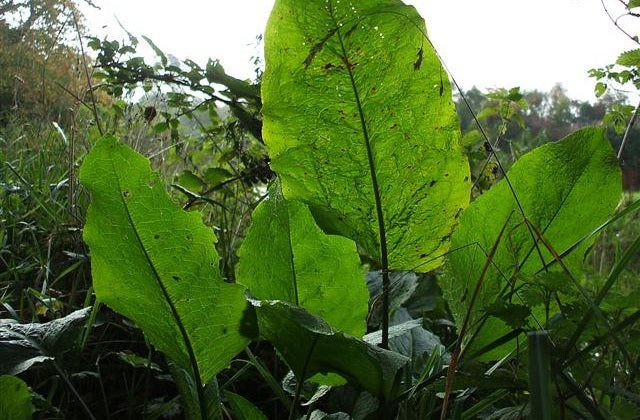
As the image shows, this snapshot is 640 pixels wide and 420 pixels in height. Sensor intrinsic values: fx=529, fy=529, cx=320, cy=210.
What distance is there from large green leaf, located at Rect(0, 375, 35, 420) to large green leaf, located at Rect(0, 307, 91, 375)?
3 cm

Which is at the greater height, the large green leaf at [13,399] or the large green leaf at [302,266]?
the large green leaf at [302,266]

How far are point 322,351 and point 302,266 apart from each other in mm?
137

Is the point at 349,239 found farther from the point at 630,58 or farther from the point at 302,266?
the point at 630,58

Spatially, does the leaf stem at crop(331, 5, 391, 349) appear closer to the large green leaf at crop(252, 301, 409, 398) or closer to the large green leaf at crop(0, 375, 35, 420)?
the large green leaf at crop(252, 301, 409, 398)

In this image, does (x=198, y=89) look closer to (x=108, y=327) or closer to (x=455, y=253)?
(x=108, y=327)

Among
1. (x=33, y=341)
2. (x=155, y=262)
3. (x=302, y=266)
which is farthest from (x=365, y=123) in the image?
(x=33, y=341)

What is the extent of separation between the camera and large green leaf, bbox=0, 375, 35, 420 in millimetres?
653

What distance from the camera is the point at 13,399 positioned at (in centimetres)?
66

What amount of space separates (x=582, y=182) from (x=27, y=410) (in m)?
0.79

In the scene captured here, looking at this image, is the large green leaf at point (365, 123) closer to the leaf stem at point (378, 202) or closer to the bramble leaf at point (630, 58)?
the leaf stem at point (378, 202)

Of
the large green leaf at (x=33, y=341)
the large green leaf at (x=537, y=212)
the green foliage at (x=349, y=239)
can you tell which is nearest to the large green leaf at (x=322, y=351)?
the green foliage at (x=349, y=239)

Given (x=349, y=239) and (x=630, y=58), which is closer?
(x=349, y=239)

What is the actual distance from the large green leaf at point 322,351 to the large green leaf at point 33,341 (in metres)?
0.27

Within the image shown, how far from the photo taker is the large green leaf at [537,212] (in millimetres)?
718
